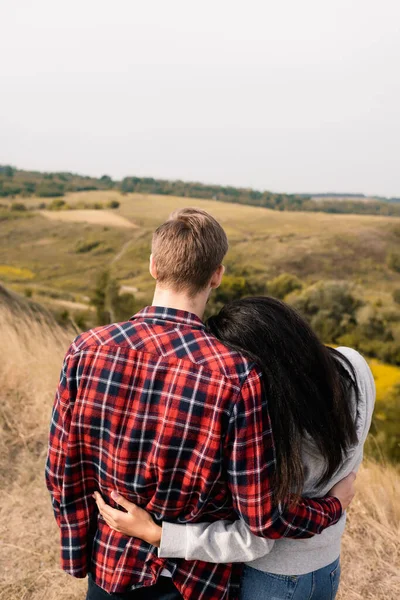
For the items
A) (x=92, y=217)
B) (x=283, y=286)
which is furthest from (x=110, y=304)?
(x=92, y=217)

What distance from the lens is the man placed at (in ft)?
3.37

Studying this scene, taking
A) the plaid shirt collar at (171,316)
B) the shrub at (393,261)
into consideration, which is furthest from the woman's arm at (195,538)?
the shrub at (393,261)

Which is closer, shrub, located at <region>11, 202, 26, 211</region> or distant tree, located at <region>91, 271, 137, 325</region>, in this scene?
distant tree, located at <region>91, 271, 137, 325</region>

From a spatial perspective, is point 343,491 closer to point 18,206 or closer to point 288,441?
point 288,441

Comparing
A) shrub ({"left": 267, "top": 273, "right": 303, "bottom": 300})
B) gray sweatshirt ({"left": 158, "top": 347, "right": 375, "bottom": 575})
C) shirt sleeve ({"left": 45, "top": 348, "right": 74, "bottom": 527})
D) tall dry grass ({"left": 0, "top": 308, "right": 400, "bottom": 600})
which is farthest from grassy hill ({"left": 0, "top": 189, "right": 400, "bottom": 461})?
gray sweatshirt ({"left": 158, "top": 347, "right": 375, "bottom": 575})

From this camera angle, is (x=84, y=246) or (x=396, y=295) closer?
(x=84, y=246)

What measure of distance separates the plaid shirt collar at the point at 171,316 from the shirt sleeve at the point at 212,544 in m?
0.44

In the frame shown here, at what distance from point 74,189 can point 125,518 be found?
38331 millimetres

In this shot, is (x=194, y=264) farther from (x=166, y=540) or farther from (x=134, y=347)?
(x=166, y=540)

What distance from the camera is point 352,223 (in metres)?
47.2

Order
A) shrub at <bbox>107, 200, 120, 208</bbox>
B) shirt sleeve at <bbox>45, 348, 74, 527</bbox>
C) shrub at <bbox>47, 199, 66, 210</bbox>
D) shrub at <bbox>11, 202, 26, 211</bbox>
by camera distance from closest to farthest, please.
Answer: shirt sleeve at <bbox>45, 348, 74, 527</bbox>
shrub at <bbox>47, 199, 66, 210</bbox>
shrub at <bbox>11, 202, 26, 211</bbox>
shrub at <bbox>107, 200, 120, 208</bbox>

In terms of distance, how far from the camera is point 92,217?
120ft

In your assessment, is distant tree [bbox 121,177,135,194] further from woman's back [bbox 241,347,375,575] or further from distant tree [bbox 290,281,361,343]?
woman's back [bbox 241,347,375,575]

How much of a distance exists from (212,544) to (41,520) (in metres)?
1.98
